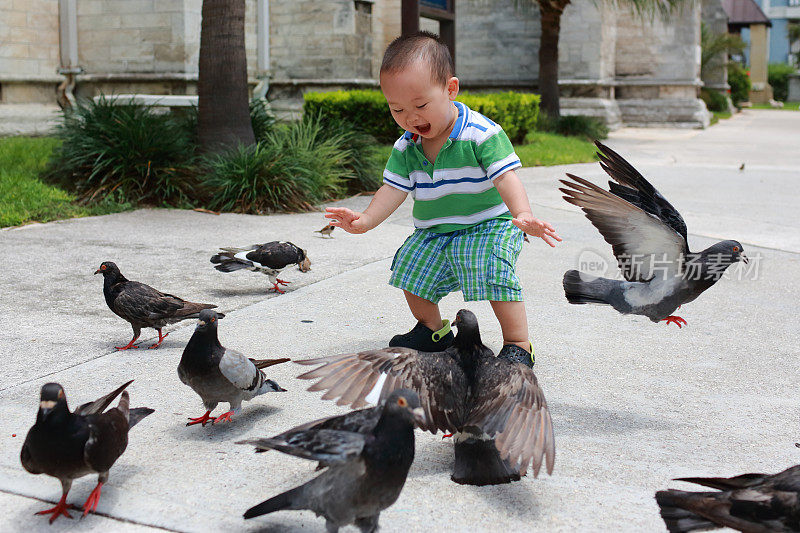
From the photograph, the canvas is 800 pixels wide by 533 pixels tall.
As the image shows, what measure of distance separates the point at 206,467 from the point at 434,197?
1589 mm

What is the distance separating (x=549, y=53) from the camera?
19.7 m

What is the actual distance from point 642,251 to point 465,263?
0.78m

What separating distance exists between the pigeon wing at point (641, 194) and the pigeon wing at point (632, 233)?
0.04m

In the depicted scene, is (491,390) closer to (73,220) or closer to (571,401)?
(571,401)

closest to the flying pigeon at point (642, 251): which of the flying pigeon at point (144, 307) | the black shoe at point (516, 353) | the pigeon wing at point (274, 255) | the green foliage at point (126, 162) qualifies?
the black shoe at point (516, 353)

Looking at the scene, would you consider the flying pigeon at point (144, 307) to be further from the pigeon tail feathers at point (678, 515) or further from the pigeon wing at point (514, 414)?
the pigeon tail feathers at point (678, 515)

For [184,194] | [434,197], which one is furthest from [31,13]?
[434,197]

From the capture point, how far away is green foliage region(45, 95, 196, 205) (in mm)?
8750

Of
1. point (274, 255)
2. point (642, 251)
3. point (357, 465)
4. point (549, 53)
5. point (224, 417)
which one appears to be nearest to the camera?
point (357, 465)

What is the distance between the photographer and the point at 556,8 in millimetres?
18781

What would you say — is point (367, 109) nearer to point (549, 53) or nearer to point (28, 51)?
point (28, 51)

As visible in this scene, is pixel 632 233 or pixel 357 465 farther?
pixel 632 233

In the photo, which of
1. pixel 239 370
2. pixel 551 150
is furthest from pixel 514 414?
pixel 551 150

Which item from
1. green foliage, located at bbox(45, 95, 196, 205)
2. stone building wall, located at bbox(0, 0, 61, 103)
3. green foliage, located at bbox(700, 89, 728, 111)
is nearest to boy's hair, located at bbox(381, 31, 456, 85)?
green foliage, located at bbox(45, 95, 196, 205)
